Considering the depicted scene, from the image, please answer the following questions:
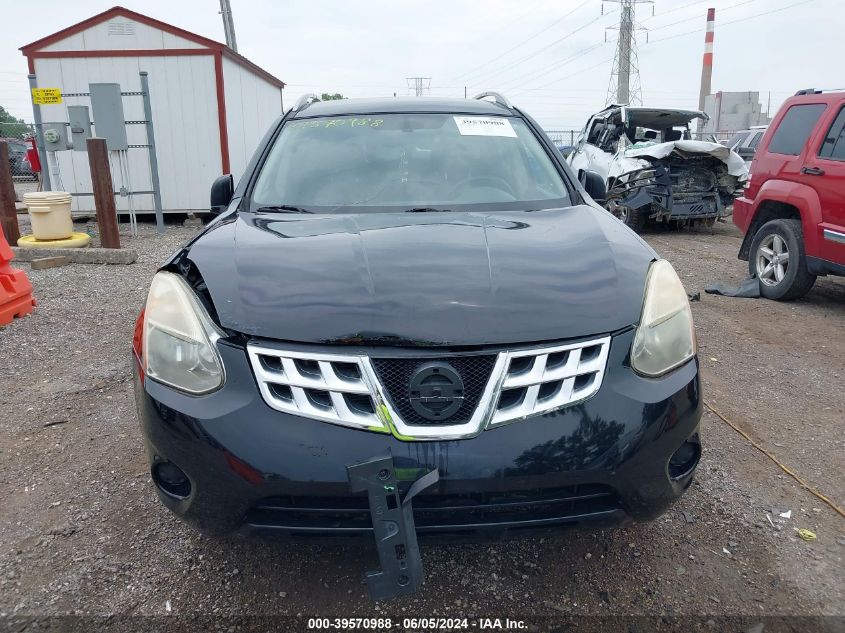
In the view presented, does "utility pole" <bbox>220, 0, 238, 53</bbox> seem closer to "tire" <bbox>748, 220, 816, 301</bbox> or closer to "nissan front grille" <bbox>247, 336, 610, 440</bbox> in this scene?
"tire" <bbox>748, 220, 816, 301</bbox>

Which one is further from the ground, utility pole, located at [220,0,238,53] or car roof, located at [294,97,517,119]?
utility pole, located at [220,0,238,53]

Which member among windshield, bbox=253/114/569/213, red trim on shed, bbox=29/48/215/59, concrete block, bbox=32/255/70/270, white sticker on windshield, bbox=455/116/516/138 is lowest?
concrete block, bbox=32/255/70/270

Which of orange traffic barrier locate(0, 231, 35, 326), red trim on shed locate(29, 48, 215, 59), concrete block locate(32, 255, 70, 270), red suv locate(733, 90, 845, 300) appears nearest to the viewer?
orange traffic barrier locate(0, 231, 35, 326)

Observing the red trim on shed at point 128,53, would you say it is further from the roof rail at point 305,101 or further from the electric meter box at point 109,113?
the roof rail at point 305,101

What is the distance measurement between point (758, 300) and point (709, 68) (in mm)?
39349

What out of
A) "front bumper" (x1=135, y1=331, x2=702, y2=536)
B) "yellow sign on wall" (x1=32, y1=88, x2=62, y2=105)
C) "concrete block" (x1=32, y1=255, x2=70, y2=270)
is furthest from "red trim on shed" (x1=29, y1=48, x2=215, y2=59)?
"front bumper" (x1=135, y1=331, x2=702, y2=536)

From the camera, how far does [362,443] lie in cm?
170

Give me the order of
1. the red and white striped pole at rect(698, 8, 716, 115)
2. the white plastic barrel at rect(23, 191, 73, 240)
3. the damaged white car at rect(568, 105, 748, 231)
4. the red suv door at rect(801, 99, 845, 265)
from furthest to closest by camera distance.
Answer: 1. the red and white striped pole at rect(698, 8, 716, 115)
2. the damaged white car at rect(568, 105, 748, 231)
3. the white plastic barrel at rect(23, 191, 73, 240)
4. the red suv door at rect(801, 99, 845, 265)

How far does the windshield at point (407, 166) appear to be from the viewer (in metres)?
2.87

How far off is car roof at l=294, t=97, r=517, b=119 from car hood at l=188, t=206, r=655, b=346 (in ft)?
3.78

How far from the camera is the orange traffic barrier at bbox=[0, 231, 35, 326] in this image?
5.10 m

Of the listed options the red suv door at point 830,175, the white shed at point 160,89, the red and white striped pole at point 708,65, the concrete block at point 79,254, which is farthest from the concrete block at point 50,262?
the red and white striped pole at point 708,65

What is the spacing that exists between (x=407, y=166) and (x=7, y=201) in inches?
272

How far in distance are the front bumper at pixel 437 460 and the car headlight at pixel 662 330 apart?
0.05 metres
